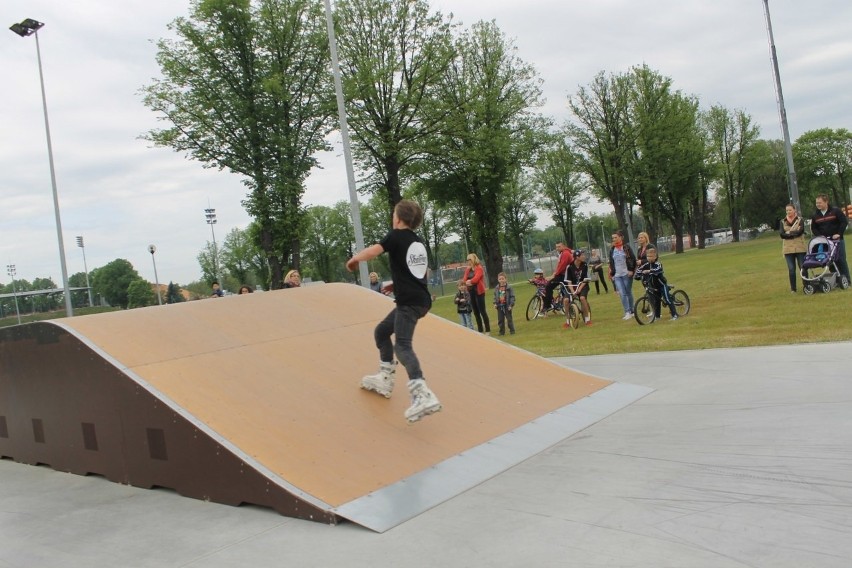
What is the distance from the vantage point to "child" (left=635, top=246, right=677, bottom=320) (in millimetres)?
12805

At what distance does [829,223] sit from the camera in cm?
1304

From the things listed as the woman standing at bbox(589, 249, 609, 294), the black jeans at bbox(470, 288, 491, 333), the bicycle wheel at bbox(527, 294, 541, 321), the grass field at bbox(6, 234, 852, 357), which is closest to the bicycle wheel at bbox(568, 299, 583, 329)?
the grass field at bbox(6, 234, 852, 357)

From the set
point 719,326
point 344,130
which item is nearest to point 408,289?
point 719,326

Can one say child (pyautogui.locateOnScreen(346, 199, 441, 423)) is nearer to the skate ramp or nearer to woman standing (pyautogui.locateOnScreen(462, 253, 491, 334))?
→ the skate ramp

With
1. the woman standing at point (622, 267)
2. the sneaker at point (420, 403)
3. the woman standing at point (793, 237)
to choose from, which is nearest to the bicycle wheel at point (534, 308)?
the woman standing at point (622, 267)

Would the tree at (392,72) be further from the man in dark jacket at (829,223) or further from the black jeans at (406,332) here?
the black jeans at (406,332)

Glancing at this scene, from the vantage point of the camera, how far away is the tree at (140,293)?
2657 inches

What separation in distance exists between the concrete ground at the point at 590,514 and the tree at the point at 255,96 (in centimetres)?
2719

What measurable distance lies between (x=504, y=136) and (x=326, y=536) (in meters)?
38.0

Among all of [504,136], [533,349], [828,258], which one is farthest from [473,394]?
[504,136]

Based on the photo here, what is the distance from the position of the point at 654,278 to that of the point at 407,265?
9.09 meters

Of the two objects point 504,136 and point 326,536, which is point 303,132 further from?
point 326,536

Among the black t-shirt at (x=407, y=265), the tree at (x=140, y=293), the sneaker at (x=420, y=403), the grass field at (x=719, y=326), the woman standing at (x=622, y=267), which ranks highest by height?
the tree at (x=140, y=293)

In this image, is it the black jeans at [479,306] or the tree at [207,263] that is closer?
the black jeans at [479,306]
